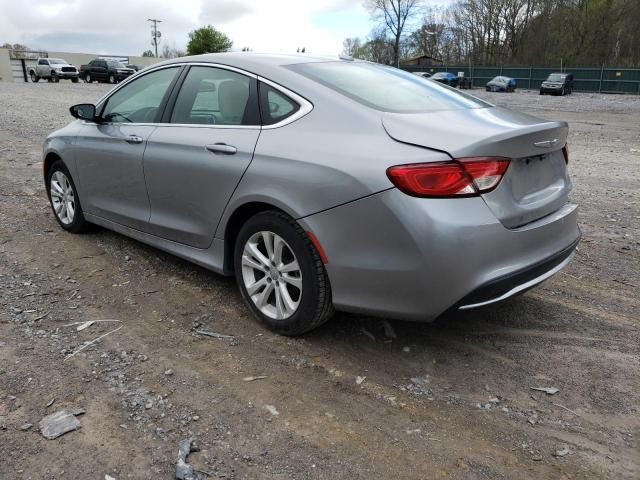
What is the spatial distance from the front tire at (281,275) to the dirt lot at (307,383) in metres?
0.16

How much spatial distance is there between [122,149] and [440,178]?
105 inches

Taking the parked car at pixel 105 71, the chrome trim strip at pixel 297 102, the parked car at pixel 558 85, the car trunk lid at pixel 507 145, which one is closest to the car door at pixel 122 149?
the chrome trim strip at pixel 297 102

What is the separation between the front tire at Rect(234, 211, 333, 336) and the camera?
3049mm

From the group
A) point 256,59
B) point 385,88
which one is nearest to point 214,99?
point 256,59

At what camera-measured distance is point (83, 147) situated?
4.71 meters

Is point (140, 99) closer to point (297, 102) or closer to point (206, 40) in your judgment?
point (297, 102)

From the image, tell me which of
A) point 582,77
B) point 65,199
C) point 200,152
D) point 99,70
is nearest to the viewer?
point 200,152

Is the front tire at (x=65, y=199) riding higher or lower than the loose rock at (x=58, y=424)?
higher

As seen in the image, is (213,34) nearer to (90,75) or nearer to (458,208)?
(90,75)

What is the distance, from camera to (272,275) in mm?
3311

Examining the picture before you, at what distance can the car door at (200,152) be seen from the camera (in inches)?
134

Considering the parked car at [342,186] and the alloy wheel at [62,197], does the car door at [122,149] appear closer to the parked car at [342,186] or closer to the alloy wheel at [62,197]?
the parked car at [342,186]

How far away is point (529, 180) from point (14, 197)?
19.6 ft

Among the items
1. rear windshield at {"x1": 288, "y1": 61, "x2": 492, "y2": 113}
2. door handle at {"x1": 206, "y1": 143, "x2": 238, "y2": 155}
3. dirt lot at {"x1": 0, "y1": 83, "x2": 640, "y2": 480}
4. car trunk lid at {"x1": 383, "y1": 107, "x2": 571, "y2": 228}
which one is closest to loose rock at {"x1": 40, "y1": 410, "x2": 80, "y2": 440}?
dirt lot at {"x1": 0, "y1": 83, "x2": 640, "y2": 480}
